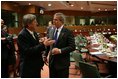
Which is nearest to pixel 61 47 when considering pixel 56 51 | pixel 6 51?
pixel 56 51

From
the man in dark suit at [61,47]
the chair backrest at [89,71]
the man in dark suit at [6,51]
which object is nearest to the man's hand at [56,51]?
the man in dark suit at [61,47]

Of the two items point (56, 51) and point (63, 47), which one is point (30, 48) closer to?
point (56, 51)

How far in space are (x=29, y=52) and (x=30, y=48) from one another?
1.7 inches

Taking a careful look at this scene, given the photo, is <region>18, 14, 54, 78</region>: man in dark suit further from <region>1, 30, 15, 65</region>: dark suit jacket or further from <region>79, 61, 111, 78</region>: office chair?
<region>1, 30, 15, 65</region>: dark suit jacket

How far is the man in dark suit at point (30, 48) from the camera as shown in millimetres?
2566

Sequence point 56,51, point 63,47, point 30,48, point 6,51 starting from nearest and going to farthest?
1. point 30,48
2. point 56,51
3. point 63,47
4. point 6,51

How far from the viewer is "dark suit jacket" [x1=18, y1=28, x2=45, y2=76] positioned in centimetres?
255

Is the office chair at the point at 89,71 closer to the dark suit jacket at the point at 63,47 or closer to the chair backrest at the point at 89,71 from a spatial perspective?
the chair backrest at the point at 89,71

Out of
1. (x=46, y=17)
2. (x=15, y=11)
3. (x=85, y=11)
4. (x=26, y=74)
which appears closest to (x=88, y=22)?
(x=85, y=11)

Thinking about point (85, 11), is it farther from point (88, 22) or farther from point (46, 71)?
point (46, 71)

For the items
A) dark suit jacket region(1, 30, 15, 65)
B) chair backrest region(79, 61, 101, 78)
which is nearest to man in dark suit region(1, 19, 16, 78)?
dark suit jacket region(1, 30, 15, 65)

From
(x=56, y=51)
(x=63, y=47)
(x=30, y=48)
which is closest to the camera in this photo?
(x=30, y=48)

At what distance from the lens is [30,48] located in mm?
2551

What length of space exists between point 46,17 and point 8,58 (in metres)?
12.7
